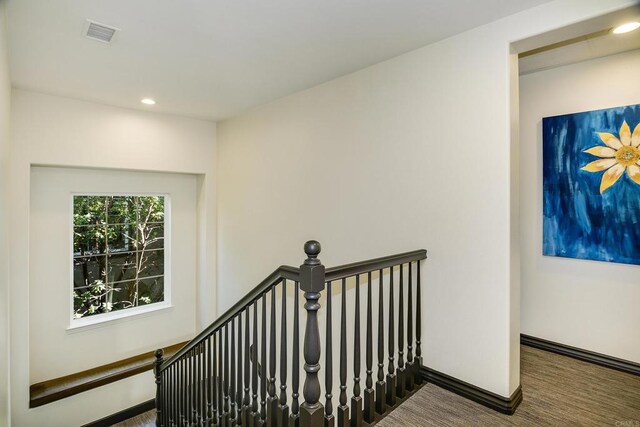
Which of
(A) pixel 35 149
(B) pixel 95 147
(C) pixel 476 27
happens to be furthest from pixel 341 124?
(A) pixel 35 149

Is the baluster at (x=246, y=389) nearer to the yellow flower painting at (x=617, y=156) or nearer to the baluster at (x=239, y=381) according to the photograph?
the baluster at (x=239, y=381)

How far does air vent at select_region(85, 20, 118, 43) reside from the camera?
2.08 metres

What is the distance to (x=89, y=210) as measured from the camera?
3.88m

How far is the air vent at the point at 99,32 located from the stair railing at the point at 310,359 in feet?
5.95

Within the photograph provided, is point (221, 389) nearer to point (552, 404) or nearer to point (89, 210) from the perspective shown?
point (552, 404)

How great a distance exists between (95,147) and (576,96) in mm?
4423

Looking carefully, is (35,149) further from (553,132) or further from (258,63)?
(553,132)

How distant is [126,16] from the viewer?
1.99m

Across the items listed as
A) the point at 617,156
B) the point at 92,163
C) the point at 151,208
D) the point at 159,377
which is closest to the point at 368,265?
the point at 617,156

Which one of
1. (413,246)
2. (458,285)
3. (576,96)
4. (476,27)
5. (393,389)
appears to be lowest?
(393,389)

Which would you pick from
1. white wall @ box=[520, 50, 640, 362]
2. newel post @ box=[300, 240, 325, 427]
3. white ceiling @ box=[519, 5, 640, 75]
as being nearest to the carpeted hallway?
white wall @ box=[520, 50, 640, 362]

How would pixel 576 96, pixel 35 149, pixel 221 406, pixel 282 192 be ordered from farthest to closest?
1. pixel 282 192
2. pixel 35 149
3. pixel 576 96
4. pixel 221 406

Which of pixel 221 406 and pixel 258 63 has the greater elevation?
pixel 258 63

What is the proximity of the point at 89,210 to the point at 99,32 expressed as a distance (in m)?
2.38
